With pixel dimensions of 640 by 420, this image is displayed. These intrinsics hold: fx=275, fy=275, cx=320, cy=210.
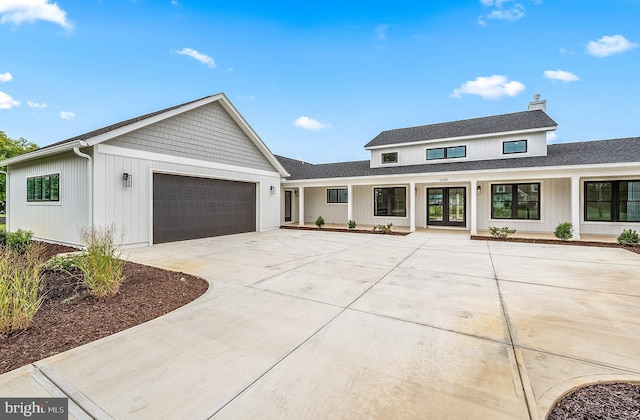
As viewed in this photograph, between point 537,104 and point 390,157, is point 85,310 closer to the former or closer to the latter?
point 390,157

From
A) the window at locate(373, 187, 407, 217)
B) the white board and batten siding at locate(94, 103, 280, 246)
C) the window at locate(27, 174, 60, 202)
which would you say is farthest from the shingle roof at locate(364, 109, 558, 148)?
the window at locate(27, 174, 60, 202)

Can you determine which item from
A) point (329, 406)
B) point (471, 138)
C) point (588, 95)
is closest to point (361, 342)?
point (329, 406)

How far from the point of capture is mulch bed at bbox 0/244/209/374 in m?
2.65

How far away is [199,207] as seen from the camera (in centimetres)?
1041

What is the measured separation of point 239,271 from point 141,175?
535cm

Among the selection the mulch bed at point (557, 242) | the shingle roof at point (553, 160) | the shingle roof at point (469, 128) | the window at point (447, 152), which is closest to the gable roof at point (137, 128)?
the shingle roof at point (553, 160)

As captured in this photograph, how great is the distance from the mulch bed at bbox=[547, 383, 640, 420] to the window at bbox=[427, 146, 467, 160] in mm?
13142

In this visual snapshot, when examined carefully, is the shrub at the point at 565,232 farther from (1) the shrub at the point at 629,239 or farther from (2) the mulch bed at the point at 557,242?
(1) the shrub at the point at 629,239

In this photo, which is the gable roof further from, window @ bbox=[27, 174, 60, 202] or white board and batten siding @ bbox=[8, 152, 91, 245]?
window @ bbox=[27, 174, 60, 202]

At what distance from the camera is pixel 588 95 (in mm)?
16062

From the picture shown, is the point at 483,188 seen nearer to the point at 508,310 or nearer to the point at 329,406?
the point at 508,310

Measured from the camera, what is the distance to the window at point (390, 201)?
47.8 ft

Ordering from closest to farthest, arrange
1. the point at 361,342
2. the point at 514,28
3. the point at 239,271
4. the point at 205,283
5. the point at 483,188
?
1. the point at 361,342
2. the point at 205,283
3. the point at 239,271
4. the point at 514,28
5. the point at 483,188

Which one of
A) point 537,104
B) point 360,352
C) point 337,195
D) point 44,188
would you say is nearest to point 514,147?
point 537,104
